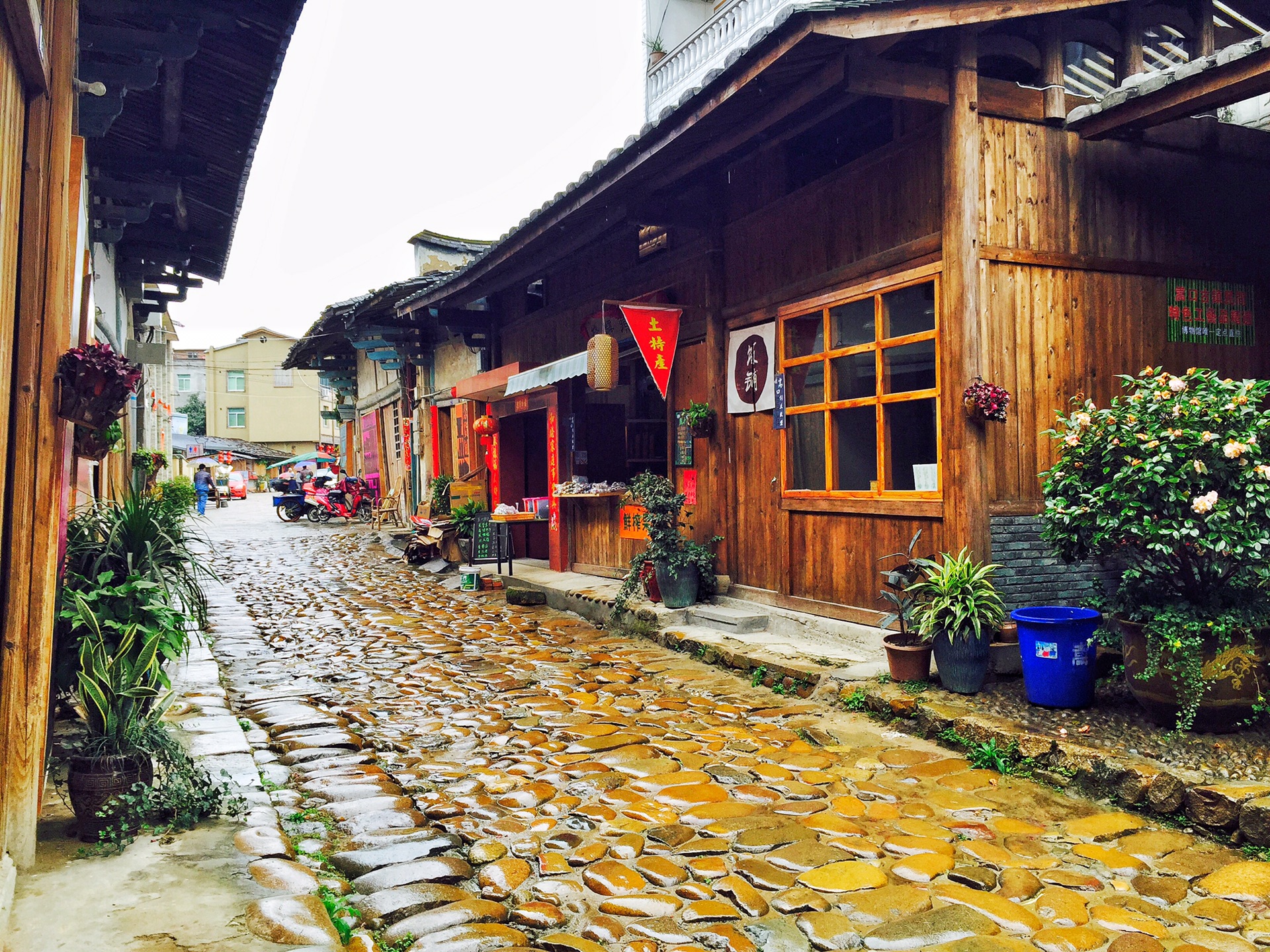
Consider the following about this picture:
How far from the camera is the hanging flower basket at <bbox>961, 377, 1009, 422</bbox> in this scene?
6145 millimetres

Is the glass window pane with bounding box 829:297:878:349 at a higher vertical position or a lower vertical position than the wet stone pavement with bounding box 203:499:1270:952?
higher

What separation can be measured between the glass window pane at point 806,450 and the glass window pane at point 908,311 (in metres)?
1.15

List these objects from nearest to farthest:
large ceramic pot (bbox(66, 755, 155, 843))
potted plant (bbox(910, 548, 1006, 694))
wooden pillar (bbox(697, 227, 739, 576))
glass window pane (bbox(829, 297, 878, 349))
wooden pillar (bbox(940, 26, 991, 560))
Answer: large ceramic pot (bbox(66, 755, 155, 843)) < potted plant (bbox(910, 548, 1006, 694)) < wooden pillar (bbox(940, 26, 991, 560)) < glass window pane (bbox(829, 297, 878, 349)) < wooden pillar (bbox(697, 227, 739, 576))

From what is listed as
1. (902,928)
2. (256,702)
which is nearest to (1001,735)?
(902,928)

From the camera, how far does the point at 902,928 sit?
10.8 feet

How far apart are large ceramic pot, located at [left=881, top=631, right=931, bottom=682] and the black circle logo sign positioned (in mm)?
3305

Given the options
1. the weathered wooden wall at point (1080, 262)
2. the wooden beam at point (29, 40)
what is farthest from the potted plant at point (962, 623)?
the wooden beam at point (29, 40)

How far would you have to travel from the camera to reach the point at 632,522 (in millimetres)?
11375

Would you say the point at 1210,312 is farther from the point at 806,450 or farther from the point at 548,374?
the point at 548,374

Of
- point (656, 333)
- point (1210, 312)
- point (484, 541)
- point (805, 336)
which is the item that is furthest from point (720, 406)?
point (484, 541)

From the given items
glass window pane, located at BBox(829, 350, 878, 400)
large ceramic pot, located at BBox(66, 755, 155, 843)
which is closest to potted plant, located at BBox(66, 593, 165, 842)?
large ceramic pot, located at BBox(66, 755, 155, 843)

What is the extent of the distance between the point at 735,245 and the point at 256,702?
635 cm

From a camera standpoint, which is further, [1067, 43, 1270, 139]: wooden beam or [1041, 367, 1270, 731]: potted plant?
[1067, 43, 1270, 139]: wooden beam

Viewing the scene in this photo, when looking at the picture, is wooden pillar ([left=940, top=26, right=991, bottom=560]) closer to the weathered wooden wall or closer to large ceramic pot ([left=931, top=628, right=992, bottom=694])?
the weathered wooden wall
